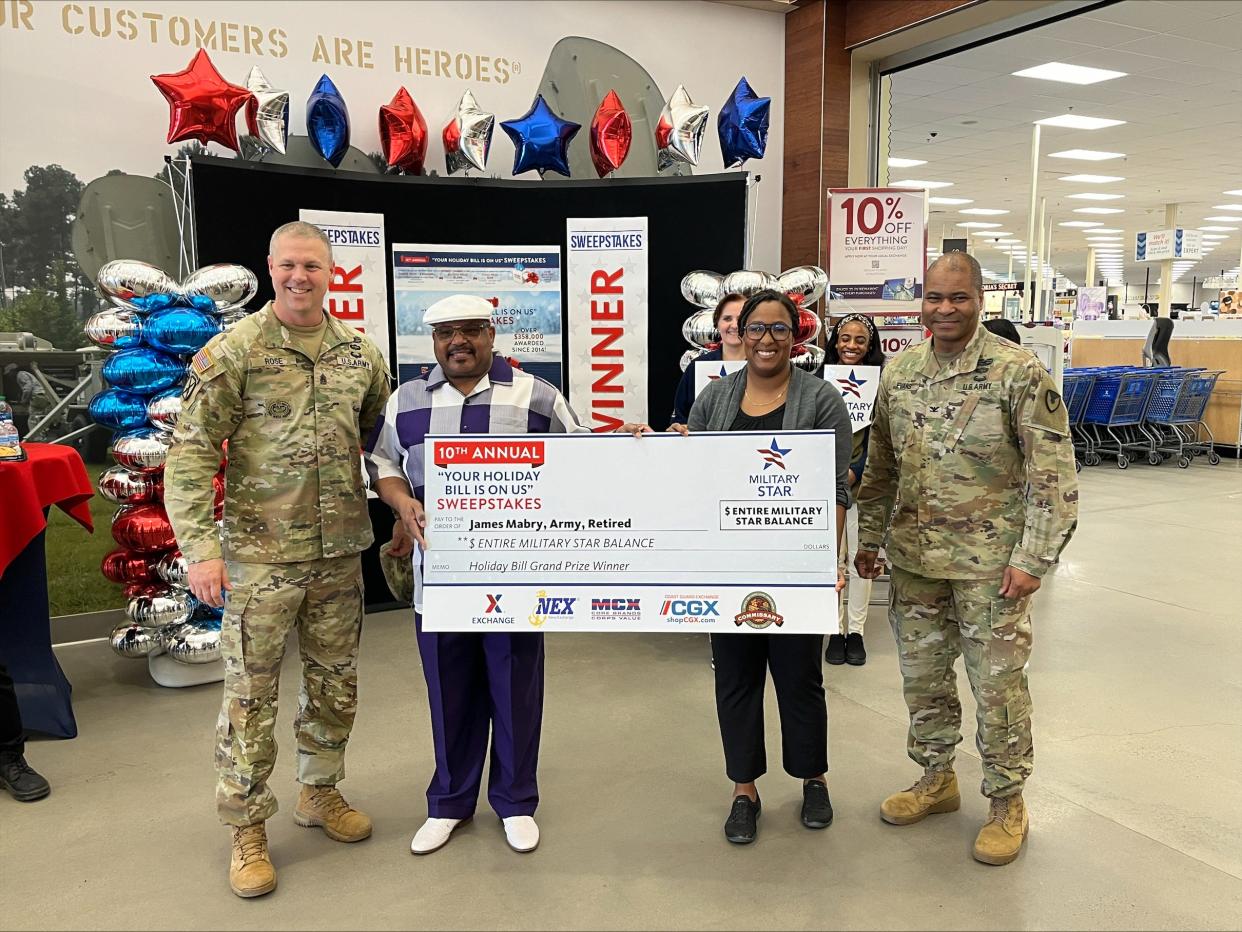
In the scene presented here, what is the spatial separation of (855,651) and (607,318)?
2214mm

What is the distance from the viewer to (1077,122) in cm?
1001

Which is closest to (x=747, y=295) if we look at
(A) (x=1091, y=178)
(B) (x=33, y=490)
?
(B) (x=33, y=490)

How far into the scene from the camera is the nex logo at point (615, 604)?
7.86 feet

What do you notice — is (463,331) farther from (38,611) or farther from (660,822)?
(38,611)

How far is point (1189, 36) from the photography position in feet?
23.3

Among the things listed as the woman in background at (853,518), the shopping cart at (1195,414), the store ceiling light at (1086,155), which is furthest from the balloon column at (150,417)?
the store ceiling light at (1086,155)

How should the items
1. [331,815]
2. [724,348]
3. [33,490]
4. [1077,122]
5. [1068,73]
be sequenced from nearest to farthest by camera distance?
[331,815], [33,490], [724,348], [1068,73], [1077,122]

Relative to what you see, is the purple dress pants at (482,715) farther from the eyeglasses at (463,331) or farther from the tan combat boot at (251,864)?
the eyeglasses at (463,331)

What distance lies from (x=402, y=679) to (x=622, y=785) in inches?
54.1

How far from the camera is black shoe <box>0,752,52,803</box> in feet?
9.52

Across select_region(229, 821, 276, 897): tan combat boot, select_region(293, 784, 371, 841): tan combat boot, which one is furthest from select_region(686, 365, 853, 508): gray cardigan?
select_region(229, 821, 276, 897): tan combat boot

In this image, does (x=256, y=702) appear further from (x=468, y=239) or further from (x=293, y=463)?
(x=468, y=239)

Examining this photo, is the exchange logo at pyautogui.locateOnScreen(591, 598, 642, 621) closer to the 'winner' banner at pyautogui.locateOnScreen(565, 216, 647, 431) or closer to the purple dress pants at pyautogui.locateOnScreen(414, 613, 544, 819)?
the purple dress pants at pyautogui.locateOnScreen(414, 613, 544, 819)

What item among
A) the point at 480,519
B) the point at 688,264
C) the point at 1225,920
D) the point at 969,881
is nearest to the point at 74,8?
the point at 688,264
